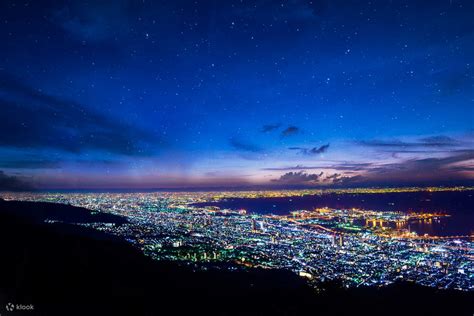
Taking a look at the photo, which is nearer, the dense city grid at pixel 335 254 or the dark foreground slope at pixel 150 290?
the dark foreground slope at pixel 150 290

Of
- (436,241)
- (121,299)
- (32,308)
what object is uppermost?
(32,308)

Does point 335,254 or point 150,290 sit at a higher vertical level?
point 150,290

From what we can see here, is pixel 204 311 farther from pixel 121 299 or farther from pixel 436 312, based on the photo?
pixel 436 312

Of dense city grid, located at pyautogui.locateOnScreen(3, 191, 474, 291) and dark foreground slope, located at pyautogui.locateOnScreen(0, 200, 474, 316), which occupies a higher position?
dark foreground slope, located at pyautogui.locateOnScreen(0, 200, 474, 316)

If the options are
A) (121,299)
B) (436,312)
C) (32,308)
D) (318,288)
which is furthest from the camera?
(318,288)

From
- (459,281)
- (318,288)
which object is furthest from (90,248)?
(459,281)

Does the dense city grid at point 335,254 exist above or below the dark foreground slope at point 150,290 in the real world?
below

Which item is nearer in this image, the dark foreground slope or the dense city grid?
the dark foreground slope

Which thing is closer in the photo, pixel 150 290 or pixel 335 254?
pixel 150 290
